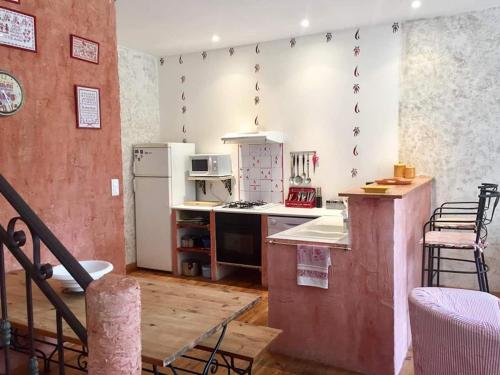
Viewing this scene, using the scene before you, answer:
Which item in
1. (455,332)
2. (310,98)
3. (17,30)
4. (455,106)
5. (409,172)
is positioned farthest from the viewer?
(310,98)

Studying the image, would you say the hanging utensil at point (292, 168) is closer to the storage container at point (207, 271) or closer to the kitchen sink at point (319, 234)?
the storage container at point (207, 271)

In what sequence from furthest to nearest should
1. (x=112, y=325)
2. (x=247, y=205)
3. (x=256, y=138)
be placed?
(x=247, y=205) < (x=256, y=138) < (x=112, y=325)

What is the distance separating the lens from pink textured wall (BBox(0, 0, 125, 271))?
2467 millimetres

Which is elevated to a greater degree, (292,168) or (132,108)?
(132,108)

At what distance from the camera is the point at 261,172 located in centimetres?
505

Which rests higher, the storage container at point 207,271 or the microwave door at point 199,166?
the microwave door at point 199,166

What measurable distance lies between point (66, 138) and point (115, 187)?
0.53 meters

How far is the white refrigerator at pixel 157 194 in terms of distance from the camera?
4.95m

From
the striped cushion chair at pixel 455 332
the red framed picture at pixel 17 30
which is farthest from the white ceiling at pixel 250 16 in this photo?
the striped cushion chair at pixel 455 332

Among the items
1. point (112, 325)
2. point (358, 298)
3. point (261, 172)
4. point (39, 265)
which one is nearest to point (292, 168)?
point (261, 172)

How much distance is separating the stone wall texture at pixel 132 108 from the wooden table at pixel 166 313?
2873 millimetres

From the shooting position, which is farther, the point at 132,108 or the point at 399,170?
the point at 132,108

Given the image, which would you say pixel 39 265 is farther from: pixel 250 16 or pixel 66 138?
pixel 250 16

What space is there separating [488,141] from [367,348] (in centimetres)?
243
